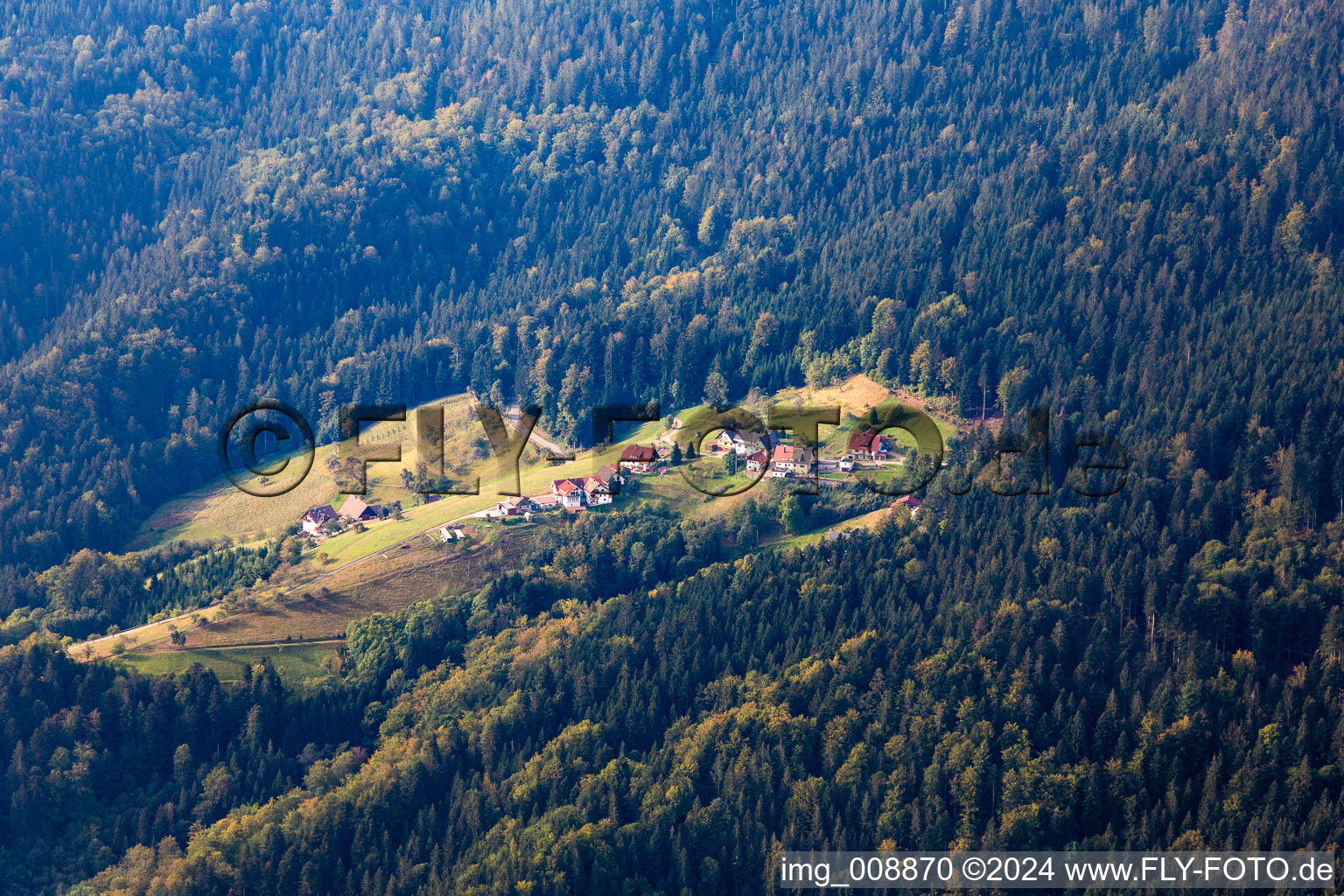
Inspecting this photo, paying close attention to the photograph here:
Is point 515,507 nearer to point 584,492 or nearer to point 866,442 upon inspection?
point 584,492

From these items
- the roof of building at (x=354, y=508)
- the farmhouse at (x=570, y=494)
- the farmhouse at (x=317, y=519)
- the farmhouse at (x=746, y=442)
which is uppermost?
the farmhouse at (x=746, y=442)

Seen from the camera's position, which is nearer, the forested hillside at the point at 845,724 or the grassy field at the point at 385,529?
the forested hillside at the point at 845,724

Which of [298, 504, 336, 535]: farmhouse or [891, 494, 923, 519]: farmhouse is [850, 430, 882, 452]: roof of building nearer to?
[891, 494, 923, 519]: farmhouse

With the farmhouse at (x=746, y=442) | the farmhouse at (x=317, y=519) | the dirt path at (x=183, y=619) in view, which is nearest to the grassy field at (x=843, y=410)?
the farmhouse at (x=746, y=442)

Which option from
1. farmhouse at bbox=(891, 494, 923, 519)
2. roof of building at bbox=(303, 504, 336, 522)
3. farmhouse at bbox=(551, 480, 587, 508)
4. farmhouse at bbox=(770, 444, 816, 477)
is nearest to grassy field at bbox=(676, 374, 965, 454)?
farmhouse at bbox=(770, 444, 816, 477)

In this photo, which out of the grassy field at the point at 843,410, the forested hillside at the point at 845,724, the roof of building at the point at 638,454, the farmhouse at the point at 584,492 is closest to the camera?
the forested hillside at the point at 845,724

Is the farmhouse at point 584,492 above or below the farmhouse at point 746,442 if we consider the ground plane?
below

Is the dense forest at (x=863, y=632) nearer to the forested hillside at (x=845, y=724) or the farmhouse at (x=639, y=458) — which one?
the forested hillside at (x=845, y=724)
